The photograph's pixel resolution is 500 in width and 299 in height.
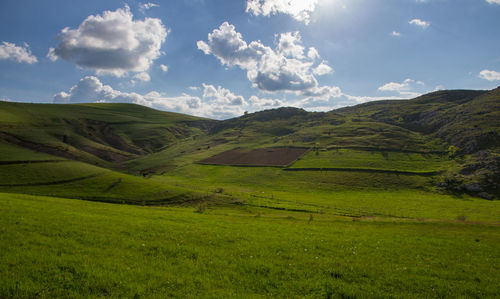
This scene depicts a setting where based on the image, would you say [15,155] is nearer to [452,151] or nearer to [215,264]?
[215,264]

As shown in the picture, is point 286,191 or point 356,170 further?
point 356,170

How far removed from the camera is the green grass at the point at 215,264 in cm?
1082

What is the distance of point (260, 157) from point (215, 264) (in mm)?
137996

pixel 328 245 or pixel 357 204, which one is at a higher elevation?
pixel 328 245

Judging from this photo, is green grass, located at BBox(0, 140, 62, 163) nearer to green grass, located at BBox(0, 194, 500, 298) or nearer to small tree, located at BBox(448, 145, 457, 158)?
green grass, located at BBox(0, 194, 500, 298)

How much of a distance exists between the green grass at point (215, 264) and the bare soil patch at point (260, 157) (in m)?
110

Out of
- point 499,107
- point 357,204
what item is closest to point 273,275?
point 357,204

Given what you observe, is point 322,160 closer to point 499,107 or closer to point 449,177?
point 449,177

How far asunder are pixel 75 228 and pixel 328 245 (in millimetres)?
19535

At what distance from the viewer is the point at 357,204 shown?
74.1 metres

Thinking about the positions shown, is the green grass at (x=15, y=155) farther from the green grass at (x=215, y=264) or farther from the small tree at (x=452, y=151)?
the small tree at (x=452, y=151)

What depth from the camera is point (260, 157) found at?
152 metres

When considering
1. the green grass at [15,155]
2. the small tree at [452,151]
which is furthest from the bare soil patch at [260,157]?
the green grass at [15,155]

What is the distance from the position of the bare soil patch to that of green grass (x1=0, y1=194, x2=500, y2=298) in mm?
109938
